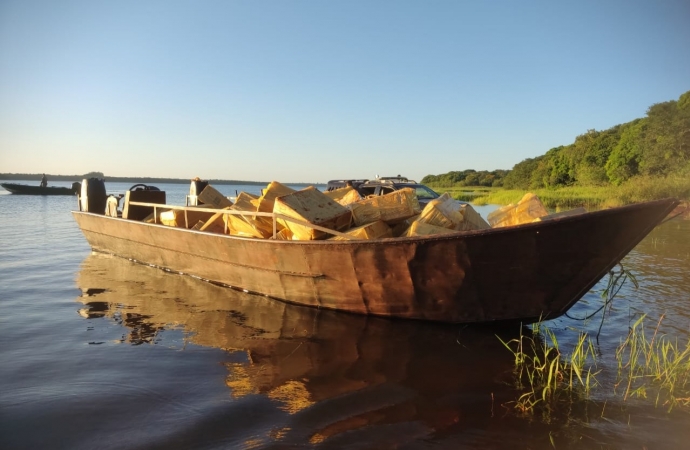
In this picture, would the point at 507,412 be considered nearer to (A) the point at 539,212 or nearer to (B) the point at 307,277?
(A) the point at 539,212

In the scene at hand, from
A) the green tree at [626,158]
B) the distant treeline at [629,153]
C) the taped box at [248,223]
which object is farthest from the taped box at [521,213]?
the green tree at [626,158]

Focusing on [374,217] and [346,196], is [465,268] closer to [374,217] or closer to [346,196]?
[374,217]

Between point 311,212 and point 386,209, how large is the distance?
3.40ft

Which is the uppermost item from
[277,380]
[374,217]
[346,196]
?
[346,196]

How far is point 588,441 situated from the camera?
328cm

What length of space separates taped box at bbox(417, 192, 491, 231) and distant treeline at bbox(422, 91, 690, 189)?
30.0m

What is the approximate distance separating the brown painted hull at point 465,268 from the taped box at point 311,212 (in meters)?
0.31

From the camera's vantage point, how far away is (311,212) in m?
6.28

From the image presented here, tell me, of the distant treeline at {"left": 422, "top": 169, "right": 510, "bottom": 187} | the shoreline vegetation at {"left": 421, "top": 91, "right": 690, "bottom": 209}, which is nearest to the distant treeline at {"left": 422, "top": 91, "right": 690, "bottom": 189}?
the shoreline vegetation at {"left": 421, "top": 91, "right": 690, "bottom": 209}

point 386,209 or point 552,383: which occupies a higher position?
point 386,209

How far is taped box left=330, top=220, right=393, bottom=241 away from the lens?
5.93 metres

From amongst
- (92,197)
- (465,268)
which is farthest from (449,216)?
(92,197)

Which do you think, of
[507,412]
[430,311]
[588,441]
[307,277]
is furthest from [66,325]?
[588,441]

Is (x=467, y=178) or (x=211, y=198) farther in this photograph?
(x=467, y=178)
